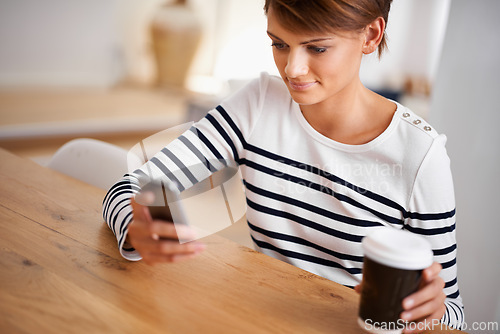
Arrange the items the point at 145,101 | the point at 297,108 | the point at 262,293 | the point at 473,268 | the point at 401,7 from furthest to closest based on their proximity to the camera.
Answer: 1. the point at 401,7
2. the point at 145,101
3. the point at 473,268
4. the point at 297,108
5. the point at 262,293

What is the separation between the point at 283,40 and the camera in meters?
0.84

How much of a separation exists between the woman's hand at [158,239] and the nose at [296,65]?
1.12 ft

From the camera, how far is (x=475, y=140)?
1.17 meters

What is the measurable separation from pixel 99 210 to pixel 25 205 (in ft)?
0.44

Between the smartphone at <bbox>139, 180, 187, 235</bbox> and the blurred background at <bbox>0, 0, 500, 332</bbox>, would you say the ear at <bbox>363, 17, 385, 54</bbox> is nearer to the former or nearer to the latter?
the blurred background at <bbox>0, 0, 500, 332</bbox>

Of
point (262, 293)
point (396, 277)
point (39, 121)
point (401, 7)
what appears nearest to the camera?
point (396, 277)

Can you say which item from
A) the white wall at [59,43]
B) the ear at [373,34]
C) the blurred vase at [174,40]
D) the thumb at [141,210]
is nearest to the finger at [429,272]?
the thumb at [141,210]

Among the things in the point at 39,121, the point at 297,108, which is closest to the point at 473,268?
the point at 297,108

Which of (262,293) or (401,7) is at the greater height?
(401,7)

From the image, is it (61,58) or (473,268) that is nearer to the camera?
(473,268)

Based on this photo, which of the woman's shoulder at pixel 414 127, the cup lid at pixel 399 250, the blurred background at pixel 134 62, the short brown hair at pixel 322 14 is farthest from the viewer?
the blurred background at pixel 134 62

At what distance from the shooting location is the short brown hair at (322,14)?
2.60 ft

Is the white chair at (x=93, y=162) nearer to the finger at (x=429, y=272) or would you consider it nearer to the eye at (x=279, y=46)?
the eye at (x=279, y=46)

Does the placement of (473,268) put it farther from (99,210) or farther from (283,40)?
(99,210)
